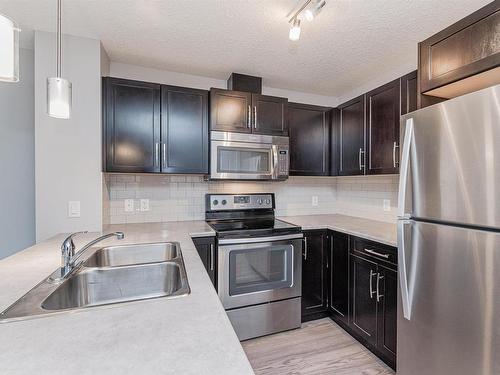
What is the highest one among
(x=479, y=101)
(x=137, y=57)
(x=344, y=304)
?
Result: (x=137, y=57)

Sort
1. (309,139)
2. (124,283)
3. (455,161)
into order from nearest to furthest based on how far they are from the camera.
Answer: (455,161)
(124,283)
(309,139)

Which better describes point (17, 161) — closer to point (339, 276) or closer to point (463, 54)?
point (339, 276)

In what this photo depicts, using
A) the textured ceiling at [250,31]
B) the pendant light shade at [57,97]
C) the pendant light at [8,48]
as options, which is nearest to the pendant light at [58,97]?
the pendant light shade at [57,97]

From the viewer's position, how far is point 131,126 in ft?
7.06

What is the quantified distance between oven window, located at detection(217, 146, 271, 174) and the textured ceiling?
0.79 m

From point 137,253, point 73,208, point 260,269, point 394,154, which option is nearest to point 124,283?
point 137,253

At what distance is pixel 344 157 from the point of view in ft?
8.93

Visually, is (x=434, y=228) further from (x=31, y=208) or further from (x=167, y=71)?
(x=31, y=208)

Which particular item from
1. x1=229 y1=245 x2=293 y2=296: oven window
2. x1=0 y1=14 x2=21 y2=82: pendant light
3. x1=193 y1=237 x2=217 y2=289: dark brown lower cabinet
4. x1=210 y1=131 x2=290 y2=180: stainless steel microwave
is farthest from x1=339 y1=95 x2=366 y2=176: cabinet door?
x1=0 y1=14 x2=21 y2=82: pendant light

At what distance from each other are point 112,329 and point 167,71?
2401 mm

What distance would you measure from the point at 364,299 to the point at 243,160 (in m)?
1.58

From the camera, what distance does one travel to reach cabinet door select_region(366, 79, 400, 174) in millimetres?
2088

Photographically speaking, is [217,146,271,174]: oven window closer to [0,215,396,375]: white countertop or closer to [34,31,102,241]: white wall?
[34,31,102,241]: white wall

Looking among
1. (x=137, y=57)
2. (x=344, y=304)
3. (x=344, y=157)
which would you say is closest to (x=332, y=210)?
(x=344, y=157)
